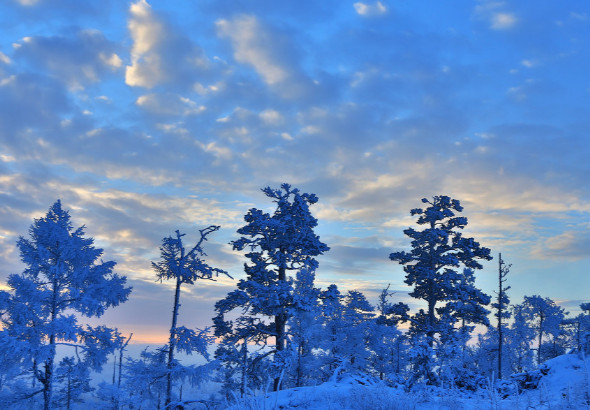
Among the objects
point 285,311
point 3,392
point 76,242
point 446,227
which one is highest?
point 446,227

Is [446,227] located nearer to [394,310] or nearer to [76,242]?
[394,310]

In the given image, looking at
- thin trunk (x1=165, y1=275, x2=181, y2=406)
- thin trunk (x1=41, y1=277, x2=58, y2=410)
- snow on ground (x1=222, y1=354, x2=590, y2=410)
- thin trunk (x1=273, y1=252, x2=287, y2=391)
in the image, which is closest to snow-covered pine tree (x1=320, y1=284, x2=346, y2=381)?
thin trunk (x1=273, y1=252, x2=287, y2=391)

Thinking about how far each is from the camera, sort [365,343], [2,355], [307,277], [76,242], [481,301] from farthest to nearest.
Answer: [365,343] → [307,277] → [481,301] → [76,242] → [2,355]

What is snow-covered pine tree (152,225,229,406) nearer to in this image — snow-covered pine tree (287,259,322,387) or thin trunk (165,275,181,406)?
thin trunk (165,275,181,406)

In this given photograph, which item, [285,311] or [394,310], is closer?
[285,311]

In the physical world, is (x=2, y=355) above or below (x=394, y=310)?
below

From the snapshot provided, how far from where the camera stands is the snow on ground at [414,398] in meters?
8.86

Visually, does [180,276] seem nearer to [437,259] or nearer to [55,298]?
[55,298]

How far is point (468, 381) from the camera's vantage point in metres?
19.2

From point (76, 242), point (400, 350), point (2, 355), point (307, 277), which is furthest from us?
point (400, 350)

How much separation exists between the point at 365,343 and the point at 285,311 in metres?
19.7

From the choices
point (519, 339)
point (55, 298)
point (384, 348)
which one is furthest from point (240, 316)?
point (519, 339)

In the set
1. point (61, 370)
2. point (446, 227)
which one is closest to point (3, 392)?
point (61, 370)

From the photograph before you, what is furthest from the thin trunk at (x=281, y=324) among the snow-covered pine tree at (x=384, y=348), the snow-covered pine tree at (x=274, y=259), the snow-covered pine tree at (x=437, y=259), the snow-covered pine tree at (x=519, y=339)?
the snow-covered pine tree at (x=519, y=339)
